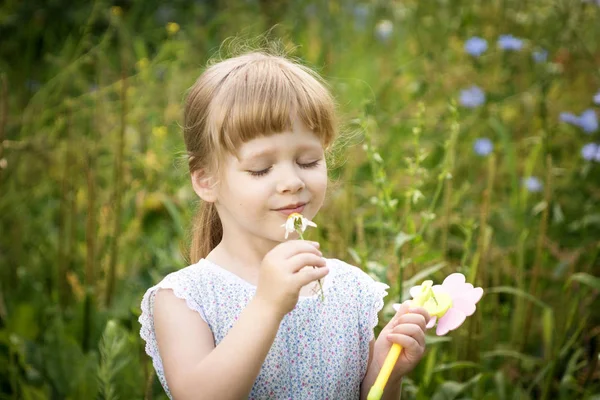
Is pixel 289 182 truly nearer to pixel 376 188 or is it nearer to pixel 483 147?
pixel 376 188

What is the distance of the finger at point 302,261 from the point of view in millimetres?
1211

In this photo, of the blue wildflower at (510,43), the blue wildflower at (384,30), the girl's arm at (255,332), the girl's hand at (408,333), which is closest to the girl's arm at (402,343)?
the girl's hand at (408,333)

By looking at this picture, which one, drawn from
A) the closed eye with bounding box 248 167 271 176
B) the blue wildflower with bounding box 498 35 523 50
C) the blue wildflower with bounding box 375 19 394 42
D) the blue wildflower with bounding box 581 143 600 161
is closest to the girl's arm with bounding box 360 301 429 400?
the closed eye with bounding box 248 167 271 176

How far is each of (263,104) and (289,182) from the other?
0.13 m

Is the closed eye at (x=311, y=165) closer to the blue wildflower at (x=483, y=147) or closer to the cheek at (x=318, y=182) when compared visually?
the cheek at (x=318, y=182)

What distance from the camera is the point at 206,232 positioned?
63.1 inches

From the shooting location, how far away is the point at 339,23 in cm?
412

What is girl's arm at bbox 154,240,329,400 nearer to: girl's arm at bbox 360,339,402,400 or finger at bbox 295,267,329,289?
finger at bbox 295,267,329,289

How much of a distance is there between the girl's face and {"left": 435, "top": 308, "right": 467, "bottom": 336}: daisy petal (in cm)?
27

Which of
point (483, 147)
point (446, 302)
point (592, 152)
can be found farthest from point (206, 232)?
point (483, 147)

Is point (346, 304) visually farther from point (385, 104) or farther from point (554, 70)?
point (385, 104)

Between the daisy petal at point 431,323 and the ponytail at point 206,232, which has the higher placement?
the ponytail at point 206,232

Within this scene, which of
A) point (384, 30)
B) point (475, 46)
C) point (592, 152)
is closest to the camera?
point (592, 152)

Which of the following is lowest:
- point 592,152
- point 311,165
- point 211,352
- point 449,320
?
point 211,352
